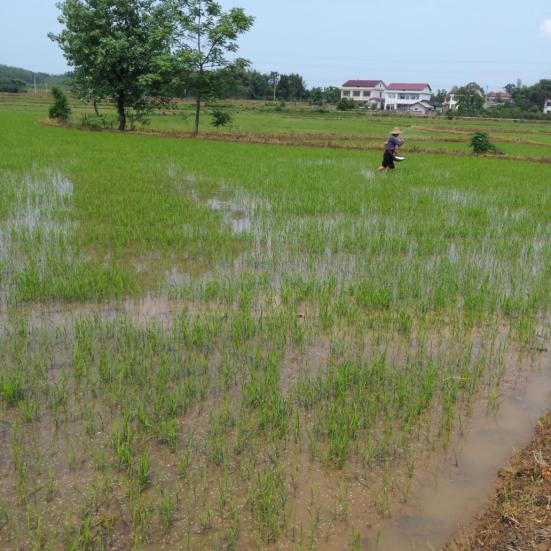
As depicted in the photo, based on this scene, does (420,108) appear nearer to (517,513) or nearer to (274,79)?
(274,79)

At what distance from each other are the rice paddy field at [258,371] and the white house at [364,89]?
74873 millimetres

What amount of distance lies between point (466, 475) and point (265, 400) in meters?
1.12

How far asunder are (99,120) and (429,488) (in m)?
25.6

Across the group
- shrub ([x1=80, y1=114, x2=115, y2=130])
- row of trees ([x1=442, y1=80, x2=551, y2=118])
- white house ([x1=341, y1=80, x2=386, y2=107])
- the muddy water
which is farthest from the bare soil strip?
white house ([x1=341, y1=80, x2=386, y2=107])

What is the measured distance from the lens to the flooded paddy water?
227 centimetres

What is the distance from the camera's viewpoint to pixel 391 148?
12.6 metres

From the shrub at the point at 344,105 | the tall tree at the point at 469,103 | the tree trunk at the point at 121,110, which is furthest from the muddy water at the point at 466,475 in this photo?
the tall tree at the point at 469,103

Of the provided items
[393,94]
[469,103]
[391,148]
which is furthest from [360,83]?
[391,148]

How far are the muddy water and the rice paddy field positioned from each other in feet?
0.04

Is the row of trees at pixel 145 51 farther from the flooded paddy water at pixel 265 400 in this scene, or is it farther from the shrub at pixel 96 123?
the flooded paddy water at pixel 265 400

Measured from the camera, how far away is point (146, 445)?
105 inches

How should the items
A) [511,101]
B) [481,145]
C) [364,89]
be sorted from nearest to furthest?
[481,145] → [511,101] → [364,89]

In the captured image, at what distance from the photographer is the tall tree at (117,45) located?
73.9 ft

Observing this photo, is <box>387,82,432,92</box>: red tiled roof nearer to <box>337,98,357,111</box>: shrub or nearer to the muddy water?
<box>337,98,357,111</box>: shrub
